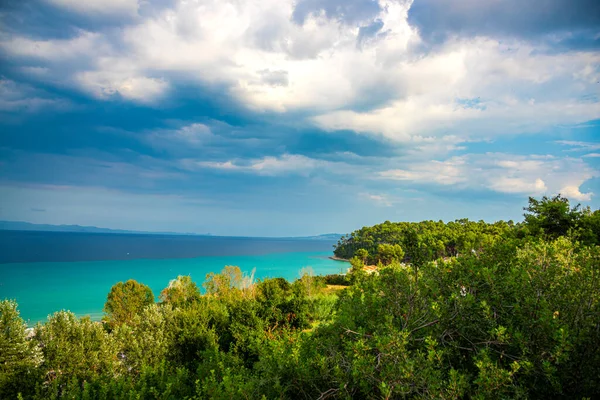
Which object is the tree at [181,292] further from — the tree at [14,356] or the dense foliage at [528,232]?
the dense foliage at [528,232]

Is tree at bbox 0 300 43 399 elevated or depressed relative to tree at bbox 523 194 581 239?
depressed

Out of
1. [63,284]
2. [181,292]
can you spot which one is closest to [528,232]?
[181,292]

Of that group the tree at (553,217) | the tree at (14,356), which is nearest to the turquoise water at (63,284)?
the tree at (14,356)

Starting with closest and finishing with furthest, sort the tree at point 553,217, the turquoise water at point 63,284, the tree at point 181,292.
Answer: the tree at point 553,217
the tree at point 181,292
the turquoise water at point 63,284

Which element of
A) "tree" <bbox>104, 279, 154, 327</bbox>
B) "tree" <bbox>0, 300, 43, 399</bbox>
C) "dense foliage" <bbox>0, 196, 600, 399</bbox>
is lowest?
"tree" <bbox>104, 279, 154, 327</bbox>

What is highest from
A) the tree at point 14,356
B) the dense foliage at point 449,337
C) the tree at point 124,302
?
the dense foliage at point 449,337

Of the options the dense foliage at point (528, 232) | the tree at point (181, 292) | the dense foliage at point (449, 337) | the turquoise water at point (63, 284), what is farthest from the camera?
the turquoise water at point (63, 284)

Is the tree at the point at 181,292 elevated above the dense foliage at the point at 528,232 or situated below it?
below

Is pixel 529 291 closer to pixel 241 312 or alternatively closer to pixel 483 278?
pixel 483 278

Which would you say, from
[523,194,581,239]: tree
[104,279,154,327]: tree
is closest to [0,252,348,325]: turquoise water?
[104,279,154,327]: tree

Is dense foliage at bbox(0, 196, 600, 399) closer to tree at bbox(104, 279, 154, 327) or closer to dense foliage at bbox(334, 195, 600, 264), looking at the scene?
dense foliage at bbox(334, 195, 600, 264)

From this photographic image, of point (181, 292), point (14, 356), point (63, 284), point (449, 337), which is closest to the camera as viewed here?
point (449, 337)

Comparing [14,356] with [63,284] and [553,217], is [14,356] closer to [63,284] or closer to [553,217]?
[553,217]

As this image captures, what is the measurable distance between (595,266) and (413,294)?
8.62 feet
